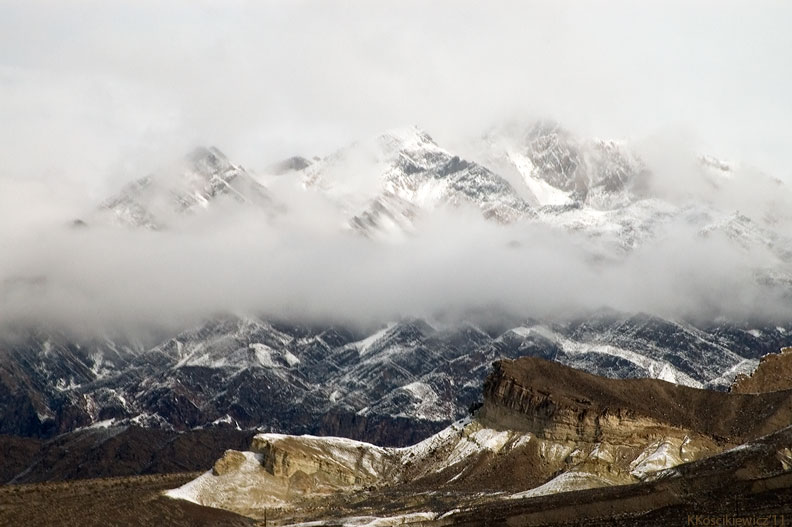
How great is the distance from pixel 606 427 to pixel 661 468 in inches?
633

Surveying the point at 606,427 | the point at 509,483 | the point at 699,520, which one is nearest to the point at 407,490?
the point at 509,483

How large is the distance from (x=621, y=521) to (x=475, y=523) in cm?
1998

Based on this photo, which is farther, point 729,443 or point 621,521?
point 729,443

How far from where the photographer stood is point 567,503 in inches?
6073

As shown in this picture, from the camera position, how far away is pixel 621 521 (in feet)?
455

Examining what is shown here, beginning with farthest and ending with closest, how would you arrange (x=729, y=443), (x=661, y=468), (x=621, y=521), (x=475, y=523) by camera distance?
(x=729, y=443), (x=661, y=468), (x=475, y=523), (x=621, y=521)

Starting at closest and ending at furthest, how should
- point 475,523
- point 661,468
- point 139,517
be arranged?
point 475,523 → point 139,517 → point 661,468

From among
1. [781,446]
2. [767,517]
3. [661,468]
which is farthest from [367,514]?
[767,517]

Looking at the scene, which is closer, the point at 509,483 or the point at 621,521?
Result: the point at 621,521

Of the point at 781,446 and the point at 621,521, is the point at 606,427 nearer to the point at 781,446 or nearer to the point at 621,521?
→ the point at 781,446

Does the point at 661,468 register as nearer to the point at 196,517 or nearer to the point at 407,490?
the point at 407,490

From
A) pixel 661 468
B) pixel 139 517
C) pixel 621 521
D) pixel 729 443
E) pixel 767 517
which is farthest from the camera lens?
pixel 729 443

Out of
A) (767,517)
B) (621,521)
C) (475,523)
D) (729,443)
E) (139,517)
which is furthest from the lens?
(729,443)

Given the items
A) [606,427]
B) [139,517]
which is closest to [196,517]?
[139,517]
